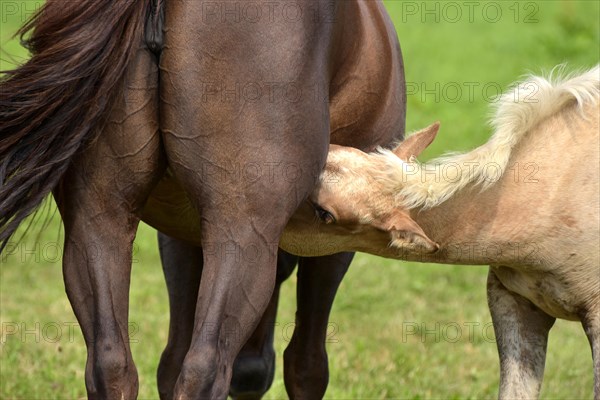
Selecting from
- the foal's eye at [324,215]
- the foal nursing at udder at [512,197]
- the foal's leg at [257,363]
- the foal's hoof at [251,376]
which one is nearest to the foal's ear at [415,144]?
the foal nursing at udder at [512,197]

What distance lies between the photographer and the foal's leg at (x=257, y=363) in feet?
17.4

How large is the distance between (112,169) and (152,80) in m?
0.31

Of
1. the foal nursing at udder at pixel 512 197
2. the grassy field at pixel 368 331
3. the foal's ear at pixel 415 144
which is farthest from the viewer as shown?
the grassy field at pixel 368 331

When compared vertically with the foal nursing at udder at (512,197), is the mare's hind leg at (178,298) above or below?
below

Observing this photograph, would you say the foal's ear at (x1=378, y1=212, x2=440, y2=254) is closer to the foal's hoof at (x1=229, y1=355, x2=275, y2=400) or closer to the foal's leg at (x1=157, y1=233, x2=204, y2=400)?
the foal's leg at (x1=157, y1=233, x2=204, y2=400)

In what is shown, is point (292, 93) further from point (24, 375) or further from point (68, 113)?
point (24, 375)

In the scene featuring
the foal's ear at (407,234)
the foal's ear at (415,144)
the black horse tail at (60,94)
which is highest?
the black horse tail at (60,94)

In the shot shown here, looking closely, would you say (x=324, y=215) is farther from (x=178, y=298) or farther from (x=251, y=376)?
(x=251, y=376)

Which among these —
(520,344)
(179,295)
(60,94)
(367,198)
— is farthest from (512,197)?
(60,94)

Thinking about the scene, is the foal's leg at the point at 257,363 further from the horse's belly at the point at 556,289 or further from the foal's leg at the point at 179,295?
the horse's belly at the point at 556,289

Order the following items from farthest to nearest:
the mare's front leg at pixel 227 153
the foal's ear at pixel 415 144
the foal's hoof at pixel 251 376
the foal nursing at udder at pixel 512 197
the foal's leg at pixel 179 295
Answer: the foal's hoof at pixel 251 376 < the foal's leg at pixel 179 295 < the foal's ear at pixel 415 144 < the foal nursing at udder at pixel 512 197 < the mare's front leg at pixel 227 153

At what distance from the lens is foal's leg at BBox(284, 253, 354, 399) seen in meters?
4.71

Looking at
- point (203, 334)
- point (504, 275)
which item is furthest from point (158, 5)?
point (504, 275)

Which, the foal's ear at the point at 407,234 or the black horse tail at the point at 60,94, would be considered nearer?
the black horse tail at the point at 60,94
